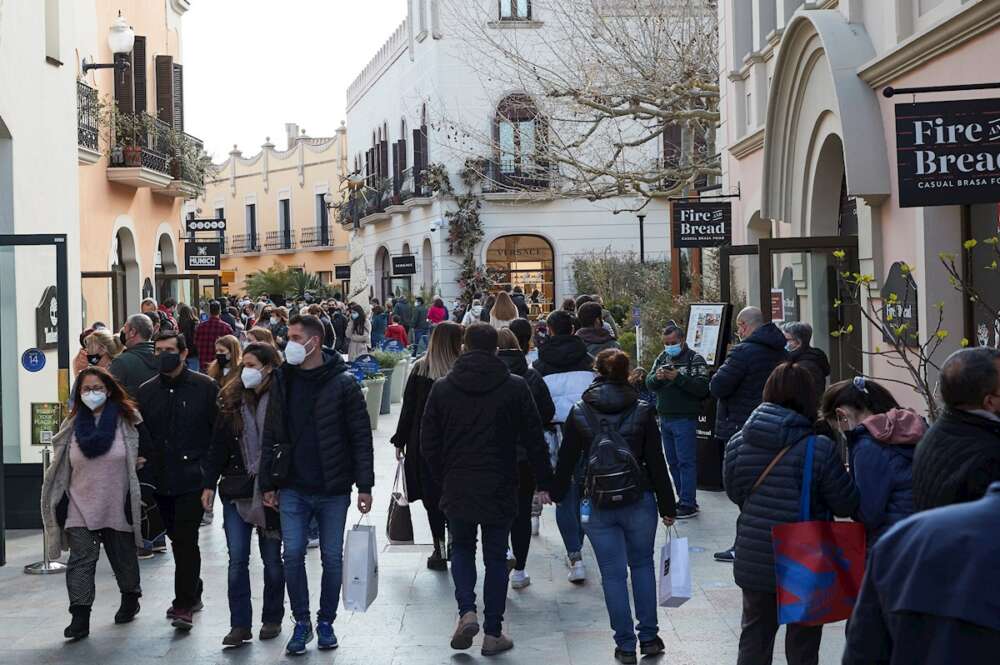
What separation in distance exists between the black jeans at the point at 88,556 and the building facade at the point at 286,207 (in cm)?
5141

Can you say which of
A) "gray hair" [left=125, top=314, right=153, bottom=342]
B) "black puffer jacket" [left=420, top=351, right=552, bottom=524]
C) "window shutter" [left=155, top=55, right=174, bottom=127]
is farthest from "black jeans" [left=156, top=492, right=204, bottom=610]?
"window shutter" [left=155, top=55, right=174, bottom=127]

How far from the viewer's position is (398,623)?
834cm

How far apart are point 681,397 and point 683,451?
0.46m

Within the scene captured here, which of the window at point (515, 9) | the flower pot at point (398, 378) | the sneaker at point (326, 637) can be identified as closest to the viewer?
the sneaker at point (326, 637)

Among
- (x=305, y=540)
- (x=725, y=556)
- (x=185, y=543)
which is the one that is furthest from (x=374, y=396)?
(x=305, y=540)

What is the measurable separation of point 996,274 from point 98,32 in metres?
17.3

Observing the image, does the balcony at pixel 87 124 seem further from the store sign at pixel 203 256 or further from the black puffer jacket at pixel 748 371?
the black puffer jacket at pixel 748 371

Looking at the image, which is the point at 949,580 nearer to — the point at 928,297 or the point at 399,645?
the point at 399,645

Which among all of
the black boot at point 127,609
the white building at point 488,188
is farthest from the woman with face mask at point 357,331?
the black boot at point 127,609

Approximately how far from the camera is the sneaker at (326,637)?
7758mm

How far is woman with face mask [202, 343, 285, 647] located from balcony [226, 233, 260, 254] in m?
60.1

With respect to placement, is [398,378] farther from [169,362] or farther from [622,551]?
[622,551]

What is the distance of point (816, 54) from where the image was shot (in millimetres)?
13375

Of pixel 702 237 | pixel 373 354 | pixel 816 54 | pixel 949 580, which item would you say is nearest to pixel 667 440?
pixel 816 54
